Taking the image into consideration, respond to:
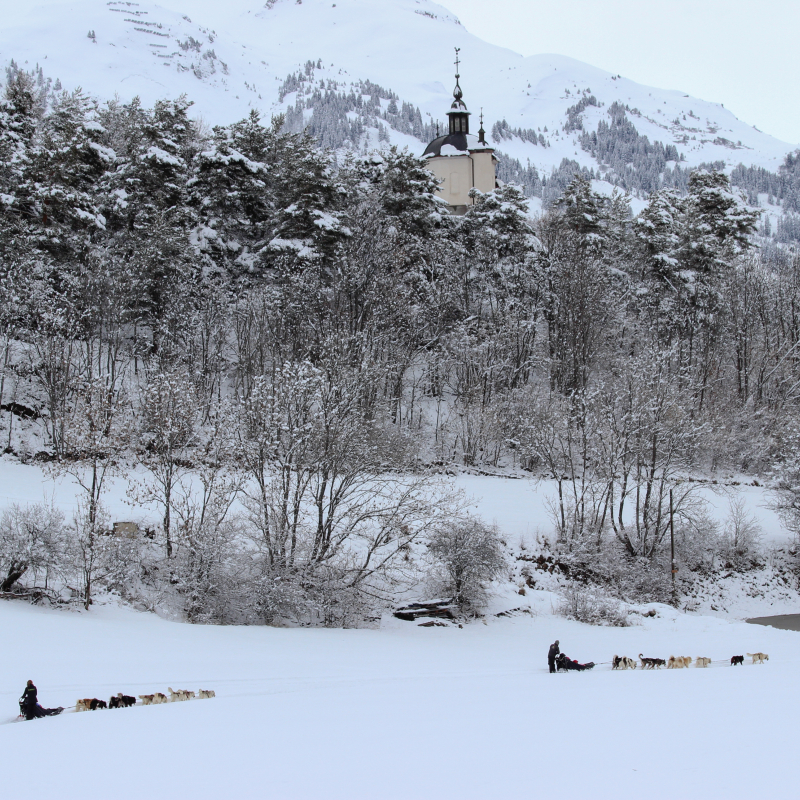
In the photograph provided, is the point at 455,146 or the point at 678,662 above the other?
the point at 455,146

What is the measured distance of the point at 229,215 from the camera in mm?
35625

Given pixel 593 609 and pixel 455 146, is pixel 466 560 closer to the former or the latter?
pixel 593 609

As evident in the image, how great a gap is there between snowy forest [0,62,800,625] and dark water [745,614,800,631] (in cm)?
261

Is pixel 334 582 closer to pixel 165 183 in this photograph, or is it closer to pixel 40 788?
pixel 40 788

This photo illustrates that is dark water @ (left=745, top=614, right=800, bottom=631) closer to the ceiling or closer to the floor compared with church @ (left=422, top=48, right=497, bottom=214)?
closer to the floor

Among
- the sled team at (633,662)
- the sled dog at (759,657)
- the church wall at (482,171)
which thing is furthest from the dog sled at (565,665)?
the church wall at (482,171)

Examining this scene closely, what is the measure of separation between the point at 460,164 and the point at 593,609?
4231 centimetres

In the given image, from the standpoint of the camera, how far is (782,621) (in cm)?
2442

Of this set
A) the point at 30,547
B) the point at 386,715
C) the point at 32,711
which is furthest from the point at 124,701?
the point at 30,547

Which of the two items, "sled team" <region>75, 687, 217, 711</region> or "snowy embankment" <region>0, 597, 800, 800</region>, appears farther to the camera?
"sled team" <region>75, 687, 217, 711</region>

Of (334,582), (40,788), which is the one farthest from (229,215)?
(40,788)

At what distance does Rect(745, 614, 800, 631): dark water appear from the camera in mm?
23797

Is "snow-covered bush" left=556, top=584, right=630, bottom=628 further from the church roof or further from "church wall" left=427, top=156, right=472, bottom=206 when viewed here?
the church roof

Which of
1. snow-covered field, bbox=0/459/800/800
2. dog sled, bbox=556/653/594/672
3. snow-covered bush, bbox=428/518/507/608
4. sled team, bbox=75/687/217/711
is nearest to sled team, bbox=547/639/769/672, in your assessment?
dog sled, bbox=556/653/594/672
